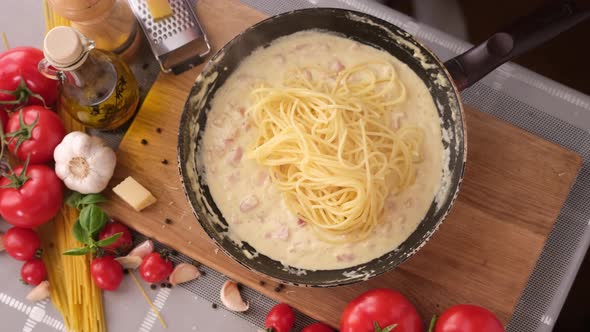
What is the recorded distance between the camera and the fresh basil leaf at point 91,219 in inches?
94.3

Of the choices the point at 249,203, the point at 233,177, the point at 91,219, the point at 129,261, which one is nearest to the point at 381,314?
the point at 249,203

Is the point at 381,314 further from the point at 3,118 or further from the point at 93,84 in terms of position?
the point at 3,118

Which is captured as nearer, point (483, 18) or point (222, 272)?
point (222, 272)

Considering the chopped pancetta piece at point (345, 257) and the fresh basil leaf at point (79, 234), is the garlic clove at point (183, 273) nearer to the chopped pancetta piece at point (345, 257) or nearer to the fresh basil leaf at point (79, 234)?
the fresh basil leaf at point (79, 234)

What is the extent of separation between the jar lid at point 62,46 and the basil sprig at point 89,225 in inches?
21.3

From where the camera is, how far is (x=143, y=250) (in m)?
2.58

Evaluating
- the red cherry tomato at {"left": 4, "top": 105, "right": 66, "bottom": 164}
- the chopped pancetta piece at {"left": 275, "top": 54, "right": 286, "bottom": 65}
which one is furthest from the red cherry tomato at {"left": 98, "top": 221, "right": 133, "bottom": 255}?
the chopped pancetta piece at {"left": 275, "top": 54, "right": 286, "bottom": 65}

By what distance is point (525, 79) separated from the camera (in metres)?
2.66

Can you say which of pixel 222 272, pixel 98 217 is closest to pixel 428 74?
pixel 222 272

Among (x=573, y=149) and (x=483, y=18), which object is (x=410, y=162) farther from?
(x=483, y=18)

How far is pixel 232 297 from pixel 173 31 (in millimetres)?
1097

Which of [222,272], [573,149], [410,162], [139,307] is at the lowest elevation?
[139,307]

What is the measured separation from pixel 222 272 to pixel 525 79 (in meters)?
1.48

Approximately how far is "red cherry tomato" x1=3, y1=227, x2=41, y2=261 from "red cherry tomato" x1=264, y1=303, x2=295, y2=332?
3.21 feet
